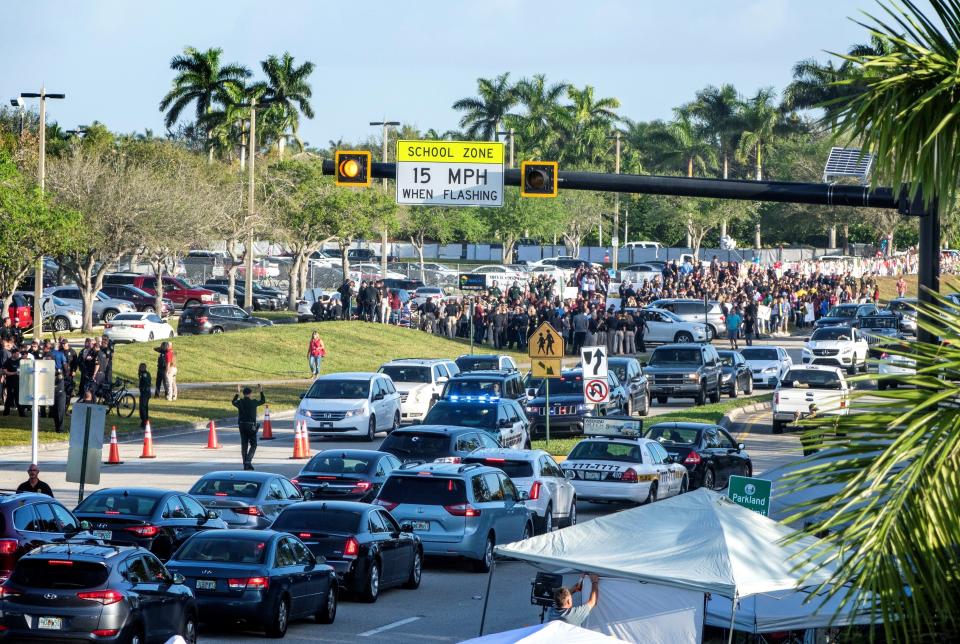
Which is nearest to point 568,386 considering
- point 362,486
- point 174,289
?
point 362,486

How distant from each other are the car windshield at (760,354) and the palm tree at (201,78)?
1706 inches

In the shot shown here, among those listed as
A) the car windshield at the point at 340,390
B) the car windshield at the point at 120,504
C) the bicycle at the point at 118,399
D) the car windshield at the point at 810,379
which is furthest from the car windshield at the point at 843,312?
the car windshield at the point at 120,504

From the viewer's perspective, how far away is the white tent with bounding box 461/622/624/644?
898 cm

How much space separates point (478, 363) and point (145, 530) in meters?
23.0

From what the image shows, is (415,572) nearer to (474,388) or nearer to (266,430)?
(474,388)

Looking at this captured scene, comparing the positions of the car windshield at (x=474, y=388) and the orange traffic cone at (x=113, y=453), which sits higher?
the car windshield at (x=474, y=388)

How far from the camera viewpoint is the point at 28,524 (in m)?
17.6

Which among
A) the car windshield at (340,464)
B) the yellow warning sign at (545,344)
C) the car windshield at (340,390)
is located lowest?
the car windshield at (340,464)

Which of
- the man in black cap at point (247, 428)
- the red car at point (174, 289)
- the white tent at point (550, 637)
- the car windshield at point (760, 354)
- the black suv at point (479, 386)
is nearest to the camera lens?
the white tent at point (550, 637)

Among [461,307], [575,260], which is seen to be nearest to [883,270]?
[575,260]

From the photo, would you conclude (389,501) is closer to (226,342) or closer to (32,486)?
(32,486)

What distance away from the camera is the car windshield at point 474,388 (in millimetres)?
35281

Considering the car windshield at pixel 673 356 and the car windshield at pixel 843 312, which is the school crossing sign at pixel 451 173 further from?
the car windshield at pixel 843 312

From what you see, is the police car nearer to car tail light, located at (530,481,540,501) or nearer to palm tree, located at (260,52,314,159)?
car tail light, located at (530,481,540,501)
